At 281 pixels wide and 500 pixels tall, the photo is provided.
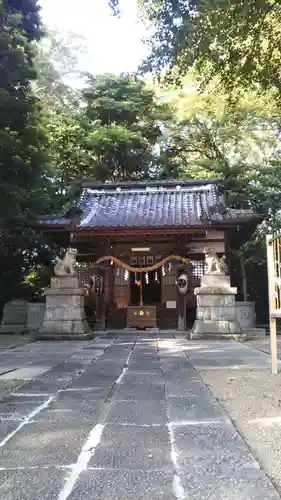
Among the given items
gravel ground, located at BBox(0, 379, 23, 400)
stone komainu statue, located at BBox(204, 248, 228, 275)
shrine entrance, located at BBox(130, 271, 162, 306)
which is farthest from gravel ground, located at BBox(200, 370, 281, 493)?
shrine entrance, located at BBox(130, 271, 162, 306)

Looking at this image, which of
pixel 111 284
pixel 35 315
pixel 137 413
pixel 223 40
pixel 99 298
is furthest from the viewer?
pixel 111 284

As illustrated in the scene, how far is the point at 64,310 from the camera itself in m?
11.6

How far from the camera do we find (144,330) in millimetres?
14008

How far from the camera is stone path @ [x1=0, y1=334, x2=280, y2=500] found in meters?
1.94

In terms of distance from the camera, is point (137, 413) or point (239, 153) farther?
point (239, 153)

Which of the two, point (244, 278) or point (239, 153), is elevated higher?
point (239, 153)

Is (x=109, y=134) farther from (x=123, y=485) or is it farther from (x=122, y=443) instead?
(x=123, y=485)

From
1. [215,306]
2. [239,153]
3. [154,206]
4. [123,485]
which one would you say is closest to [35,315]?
[154,206]

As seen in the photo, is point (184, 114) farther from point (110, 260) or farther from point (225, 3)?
point (225, 3)

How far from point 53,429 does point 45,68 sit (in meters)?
30.6

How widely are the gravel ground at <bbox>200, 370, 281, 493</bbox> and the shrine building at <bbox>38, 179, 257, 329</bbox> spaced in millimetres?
8138

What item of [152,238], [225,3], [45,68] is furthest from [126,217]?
[45,68]

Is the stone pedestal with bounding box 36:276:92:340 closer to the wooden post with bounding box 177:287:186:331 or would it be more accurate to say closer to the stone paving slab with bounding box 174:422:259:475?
the wooden post with bounding box 177:287:186:331

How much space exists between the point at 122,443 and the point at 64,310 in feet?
30.3
